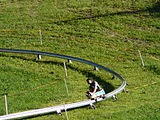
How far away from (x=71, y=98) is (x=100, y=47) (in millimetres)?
8705

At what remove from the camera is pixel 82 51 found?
27781 millimetres

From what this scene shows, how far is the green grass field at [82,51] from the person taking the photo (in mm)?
19797

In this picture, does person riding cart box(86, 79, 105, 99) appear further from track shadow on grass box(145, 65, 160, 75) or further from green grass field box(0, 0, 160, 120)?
track shadow on grass box(145, 65, 160, 75)

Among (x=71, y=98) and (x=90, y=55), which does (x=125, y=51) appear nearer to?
(x=90, y=55)

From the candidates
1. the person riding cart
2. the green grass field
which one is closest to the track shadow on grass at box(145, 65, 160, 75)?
the green grass field

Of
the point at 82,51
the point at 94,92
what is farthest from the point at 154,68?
the point at 94,92

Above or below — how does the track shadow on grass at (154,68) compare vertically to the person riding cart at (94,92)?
below

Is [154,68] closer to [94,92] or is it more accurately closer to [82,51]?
[82,51]

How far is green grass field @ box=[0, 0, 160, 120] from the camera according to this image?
19797 millimetres

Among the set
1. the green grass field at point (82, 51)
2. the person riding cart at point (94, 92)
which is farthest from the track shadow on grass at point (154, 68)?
the person riding cart at point (94, 92)

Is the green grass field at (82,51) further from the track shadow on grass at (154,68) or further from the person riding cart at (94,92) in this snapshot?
the person riding cart at (94,92)

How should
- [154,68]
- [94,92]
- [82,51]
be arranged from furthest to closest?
[82,51]
[154,68]
[94,92]

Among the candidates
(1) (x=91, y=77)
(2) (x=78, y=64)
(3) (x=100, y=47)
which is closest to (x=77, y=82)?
(1) (x=91, y=77)

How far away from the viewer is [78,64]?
25594 mm
